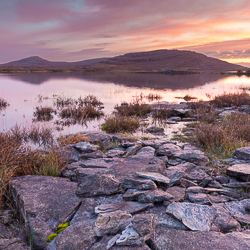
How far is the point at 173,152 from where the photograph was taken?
6363mm

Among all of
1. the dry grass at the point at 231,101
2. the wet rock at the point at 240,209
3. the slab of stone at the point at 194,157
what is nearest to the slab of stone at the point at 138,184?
the wet rock at the point at 240,209

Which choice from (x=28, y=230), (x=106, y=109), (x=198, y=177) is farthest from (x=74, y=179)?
(x=106, y=109)

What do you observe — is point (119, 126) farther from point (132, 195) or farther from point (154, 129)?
point (132, 195)

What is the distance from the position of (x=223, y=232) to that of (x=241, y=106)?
47.6ft

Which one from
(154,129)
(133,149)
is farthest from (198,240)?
(154,129)

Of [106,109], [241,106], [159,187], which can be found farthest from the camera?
[106,109]

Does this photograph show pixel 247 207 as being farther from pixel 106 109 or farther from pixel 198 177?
pixel 106 109

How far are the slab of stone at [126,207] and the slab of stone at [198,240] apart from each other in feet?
1.53

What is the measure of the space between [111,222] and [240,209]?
2.28 metres

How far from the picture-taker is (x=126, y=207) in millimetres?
3217

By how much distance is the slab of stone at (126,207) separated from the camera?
312cm

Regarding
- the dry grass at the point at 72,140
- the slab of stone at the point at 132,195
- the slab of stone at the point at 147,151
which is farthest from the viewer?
the dry grass at the point at 72,140

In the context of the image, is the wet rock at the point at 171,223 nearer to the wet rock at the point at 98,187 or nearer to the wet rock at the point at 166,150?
the wet rock at the point at 98,187

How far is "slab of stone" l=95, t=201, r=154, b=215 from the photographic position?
10.2ft
